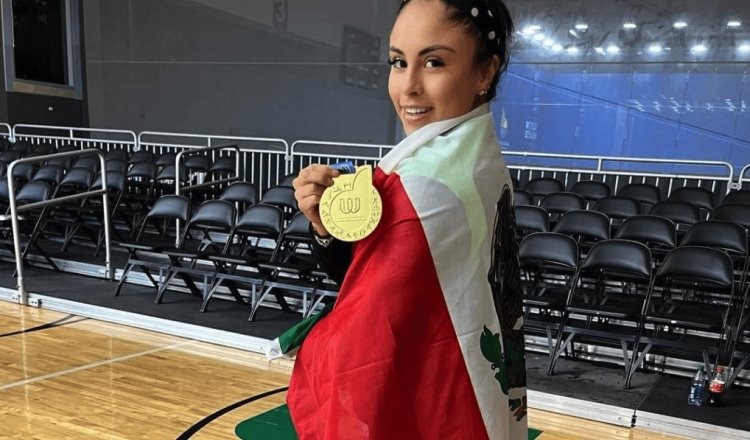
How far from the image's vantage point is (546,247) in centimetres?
448

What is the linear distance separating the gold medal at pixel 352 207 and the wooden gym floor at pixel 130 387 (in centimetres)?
257

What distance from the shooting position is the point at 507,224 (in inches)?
36.4

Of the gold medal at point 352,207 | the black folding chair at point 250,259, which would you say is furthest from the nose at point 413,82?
the black folding chair at point 250,259

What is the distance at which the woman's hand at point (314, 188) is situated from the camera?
0.84m

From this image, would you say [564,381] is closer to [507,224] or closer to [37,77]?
[507,224]

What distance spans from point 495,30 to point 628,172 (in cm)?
593

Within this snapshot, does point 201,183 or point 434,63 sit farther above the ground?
point 434,63

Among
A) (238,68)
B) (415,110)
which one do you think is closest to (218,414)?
(415,110)

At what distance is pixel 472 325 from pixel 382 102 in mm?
9281

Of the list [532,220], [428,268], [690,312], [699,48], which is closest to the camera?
[428,268]

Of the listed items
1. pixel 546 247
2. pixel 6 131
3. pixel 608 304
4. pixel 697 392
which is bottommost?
pixel 697 392

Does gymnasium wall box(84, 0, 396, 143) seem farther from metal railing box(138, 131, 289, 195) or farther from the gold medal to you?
the gold medal

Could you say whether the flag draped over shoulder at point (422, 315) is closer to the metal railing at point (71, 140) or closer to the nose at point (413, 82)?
the nose at point (413, 82)

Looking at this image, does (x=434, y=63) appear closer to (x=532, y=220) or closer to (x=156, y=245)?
(x=532, y=220)
